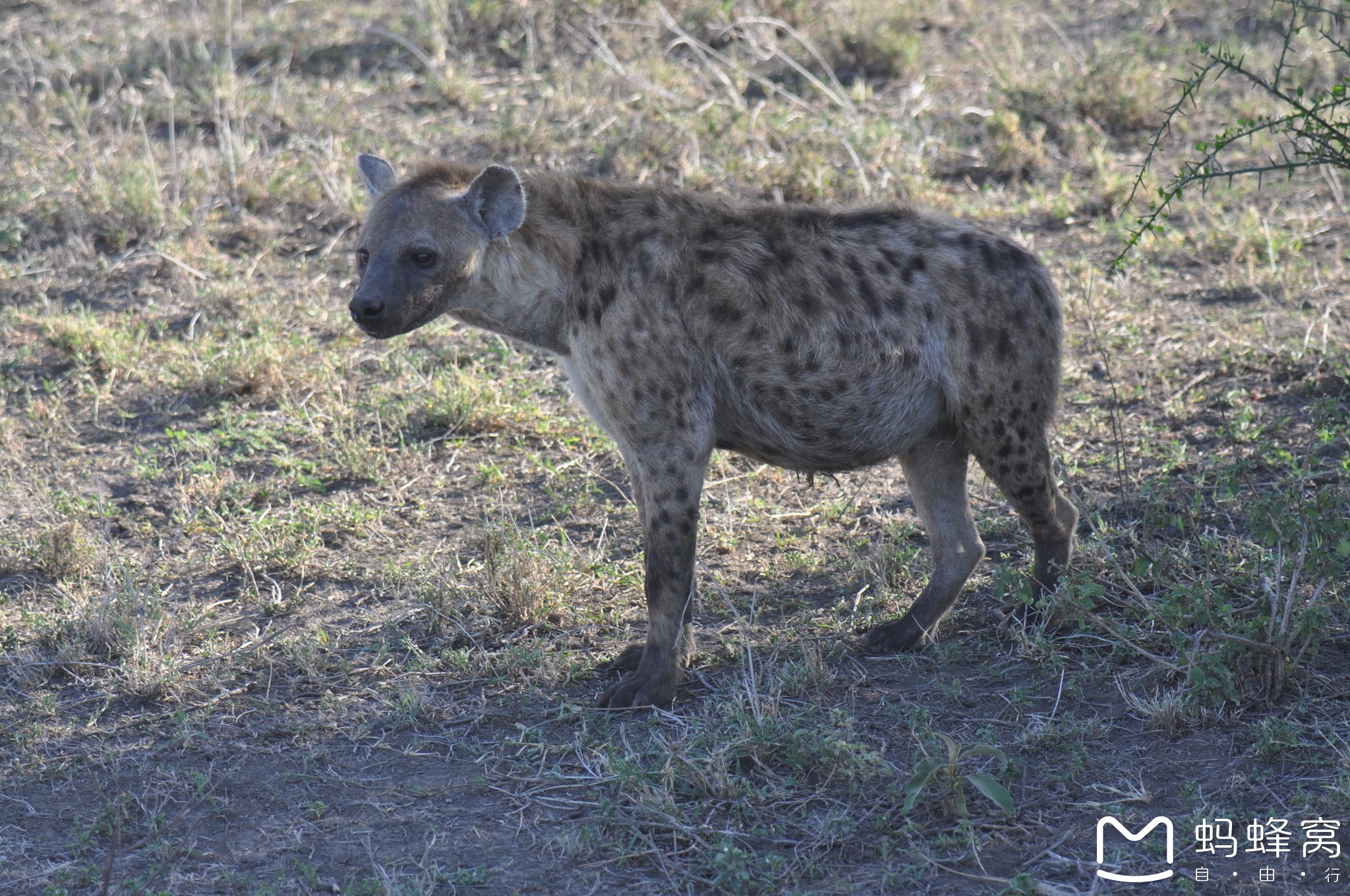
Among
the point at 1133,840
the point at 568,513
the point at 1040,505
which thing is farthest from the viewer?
the point at 568,513

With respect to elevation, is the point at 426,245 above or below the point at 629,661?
above

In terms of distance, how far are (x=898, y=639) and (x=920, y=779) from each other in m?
0.84

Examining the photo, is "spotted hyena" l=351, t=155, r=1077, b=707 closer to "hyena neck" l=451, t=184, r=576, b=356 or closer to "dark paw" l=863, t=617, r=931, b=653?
"hyena neck" l=451, t=184, r=576, b=356

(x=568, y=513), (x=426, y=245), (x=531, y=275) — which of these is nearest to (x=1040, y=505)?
(x=531, y=275)

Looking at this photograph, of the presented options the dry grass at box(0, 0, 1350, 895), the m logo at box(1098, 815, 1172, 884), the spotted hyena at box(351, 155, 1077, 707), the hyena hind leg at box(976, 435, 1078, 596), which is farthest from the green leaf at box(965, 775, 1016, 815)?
the spotted hyena at box(351, 155, 1077, 707)

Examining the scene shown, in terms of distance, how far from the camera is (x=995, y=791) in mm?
3051

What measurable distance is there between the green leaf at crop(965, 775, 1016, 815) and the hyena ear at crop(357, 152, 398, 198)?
2301mm

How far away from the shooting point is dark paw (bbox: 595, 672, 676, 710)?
363cm

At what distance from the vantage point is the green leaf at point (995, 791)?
3.03 meters

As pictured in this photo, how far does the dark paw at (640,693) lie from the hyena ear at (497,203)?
1.23m

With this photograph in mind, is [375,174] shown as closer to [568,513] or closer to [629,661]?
[568,513]

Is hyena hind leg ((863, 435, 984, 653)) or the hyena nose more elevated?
the hyena nose

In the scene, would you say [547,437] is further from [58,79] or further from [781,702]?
[58,79]

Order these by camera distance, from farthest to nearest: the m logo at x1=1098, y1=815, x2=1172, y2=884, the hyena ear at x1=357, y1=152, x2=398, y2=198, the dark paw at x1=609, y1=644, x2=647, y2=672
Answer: the hyena ear at x1=357, y1=152, x2=398, y2=198
the dark paw at x1=609, y1=644, x2=647, y2=672
the m logo at x1=1098, y1=815, x2=1172, y2=884
